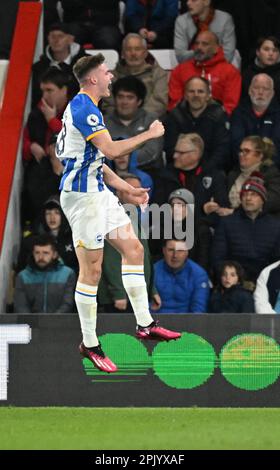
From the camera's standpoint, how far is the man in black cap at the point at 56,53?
17.0m

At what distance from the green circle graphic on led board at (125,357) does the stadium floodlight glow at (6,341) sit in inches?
25.3

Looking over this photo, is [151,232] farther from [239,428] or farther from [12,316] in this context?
[239,428]

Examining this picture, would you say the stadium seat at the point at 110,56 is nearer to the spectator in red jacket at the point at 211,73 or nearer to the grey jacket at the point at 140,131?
the spectator in red jacket at the point at 211,73

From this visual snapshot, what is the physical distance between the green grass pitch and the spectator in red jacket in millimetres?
4190

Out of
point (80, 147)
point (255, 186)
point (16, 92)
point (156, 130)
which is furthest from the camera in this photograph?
point (16, 92)

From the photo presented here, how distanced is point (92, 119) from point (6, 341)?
426 centimetres

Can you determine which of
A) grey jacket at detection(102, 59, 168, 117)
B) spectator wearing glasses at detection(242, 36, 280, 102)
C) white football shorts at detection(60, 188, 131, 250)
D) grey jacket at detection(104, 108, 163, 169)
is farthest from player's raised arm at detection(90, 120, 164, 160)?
spectator wearing glasses at detection(242, 36, 280, 102)

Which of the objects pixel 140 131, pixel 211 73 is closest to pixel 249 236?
pixel 140 131

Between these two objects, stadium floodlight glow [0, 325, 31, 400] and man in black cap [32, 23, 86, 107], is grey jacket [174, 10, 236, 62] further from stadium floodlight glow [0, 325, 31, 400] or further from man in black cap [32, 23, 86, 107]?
stadium floodlight glow [0, 325, 31, 400]

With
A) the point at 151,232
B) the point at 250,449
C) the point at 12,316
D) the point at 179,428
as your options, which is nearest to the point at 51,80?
the point at 151,232

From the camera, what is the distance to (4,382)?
47.5 ft

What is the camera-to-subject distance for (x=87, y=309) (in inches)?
444

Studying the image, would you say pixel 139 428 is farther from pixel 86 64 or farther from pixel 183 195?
pixel 183 195

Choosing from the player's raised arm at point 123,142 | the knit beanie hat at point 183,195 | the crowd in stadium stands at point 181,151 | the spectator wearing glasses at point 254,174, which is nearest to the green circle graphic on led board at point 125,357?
the crowd in stadium stands at point 181,151
